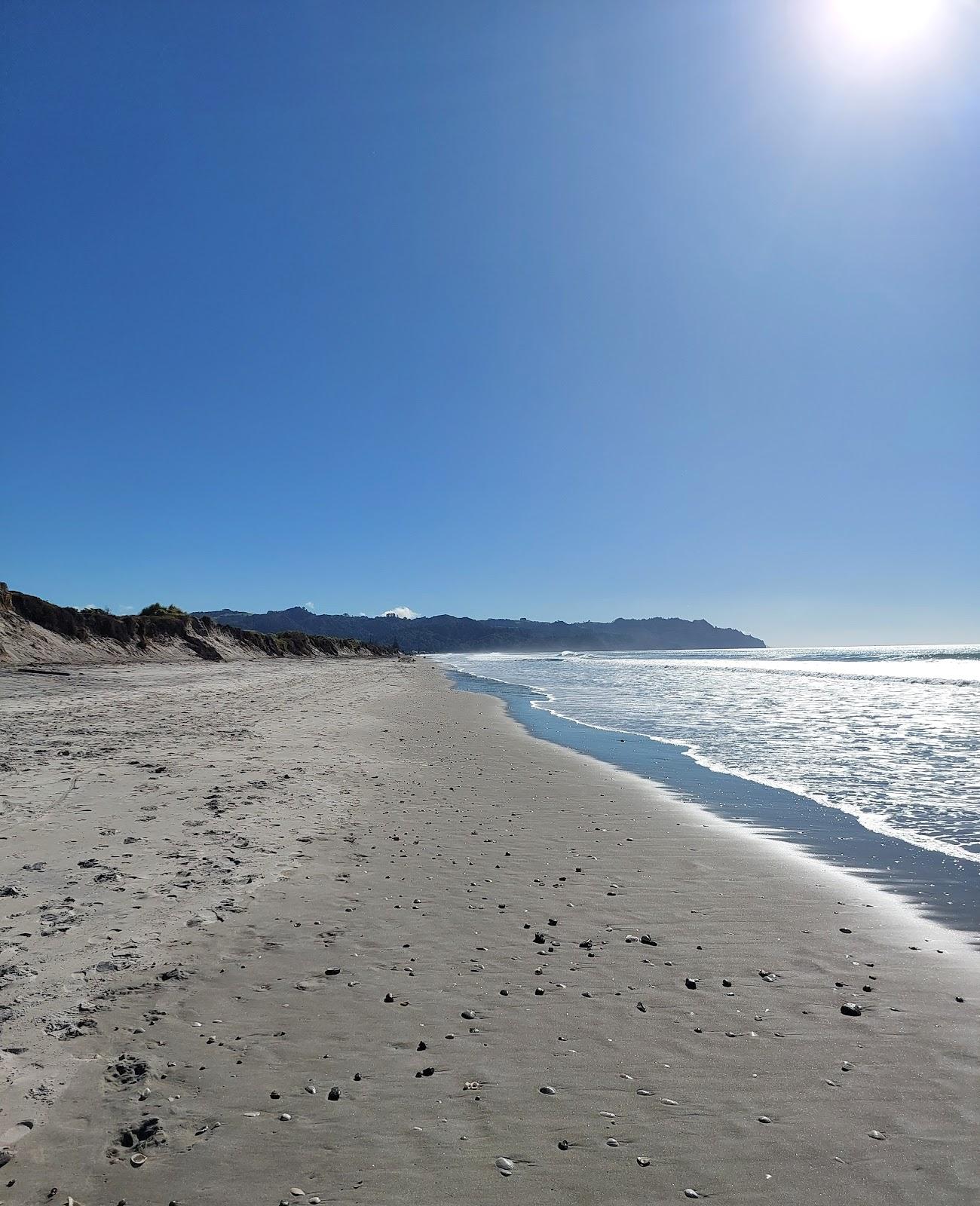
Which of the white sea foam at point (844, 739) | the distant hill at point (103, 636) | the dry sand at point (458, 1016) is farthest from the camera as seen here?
the distant hill at point (103, 636)

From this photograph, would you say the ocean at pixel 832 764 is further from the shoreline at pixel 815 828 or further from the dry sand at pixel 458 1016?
the dry sand at pixel 458 1016

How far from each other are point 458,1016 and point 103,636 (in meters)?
58.2

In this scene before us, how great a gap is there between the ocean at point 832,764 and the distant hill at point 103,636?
33.0m

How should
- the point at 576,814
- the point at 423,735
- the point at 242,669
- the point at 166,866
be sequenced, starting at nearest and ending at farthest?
the point at 166,866 < the point at 576,814 < the point at 423,735 < the point at 242,669

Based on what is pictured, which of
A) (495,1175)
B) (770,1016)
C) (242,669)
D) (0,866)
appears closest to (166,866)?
(0,866)

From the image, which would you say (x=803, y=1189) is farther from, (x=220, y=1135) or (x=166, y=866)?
(x=166, y=866)

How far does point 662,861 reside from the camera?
8.61 m

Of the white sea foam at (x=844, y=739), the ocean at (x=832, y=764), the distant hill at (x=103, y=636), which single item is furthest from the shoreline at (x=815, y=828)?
the distant hill at (x=103, y=636)

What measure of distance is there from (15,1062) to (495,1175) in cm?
308

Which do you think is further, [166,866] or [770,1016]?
[166,866]

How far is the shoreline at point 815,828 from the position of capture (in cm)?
754

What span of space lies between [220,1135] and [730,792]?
430 inches

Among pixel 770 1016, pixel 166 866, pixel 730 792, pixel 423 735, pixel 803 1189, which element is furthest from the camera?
pixel 423 735

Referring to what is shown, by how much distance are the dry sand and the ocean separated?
3.59 feet
